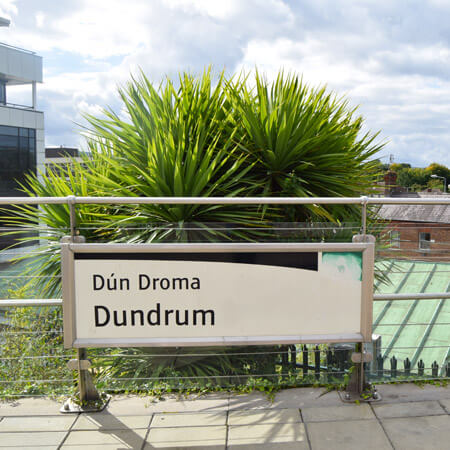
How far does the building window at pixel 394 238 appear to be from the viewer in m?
3.38

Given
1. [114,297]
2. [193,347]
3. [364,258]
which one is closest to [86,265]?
[114,297]

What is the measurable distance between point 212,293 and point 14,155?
29.2 meters

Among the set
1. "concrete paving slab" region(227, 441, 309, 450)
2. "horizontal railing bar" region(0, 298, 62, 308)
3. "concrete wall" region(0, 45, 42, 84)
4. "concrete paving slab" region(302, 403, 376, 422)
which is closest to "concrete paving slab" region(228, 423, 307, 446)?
"concrete paving slab" region(227, 441, 309, 450)

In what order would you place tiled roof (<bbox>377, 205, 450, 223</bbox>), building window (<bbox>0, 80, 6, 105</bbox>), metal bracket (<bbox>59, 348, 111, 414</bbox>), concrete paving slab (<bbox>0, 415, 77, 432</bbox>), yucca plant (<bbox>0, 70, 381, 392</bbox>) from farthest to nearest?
1. tiled roof (<bbox>377, 205, 450, 223</bbox>)
2. building window (<bbox>0, 80, 6, 105</bbox>)
3. yucca plant (<bbox>0, 70, 381, 392</bbox>)
4. metal bracket (<bbox>59, 348, 111, 414</bbox>)
5. concrete paving slab (<bbox>0, 415, 77, 432</bbox>)

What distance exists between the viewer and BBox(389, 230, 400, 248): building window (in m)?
3.38

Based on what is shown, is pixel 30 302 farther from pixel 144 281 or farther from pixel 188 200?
pixel 188 200

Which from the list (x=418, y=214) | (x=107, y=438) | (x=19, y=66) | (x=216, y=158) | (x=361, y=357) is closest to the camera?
(x=107, y=438)

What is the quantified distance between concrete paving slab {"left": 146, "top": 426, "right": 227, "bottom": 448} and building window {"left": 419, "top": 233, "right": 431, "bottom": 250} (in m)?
1.71

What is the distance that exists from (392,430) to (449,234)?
139 cm

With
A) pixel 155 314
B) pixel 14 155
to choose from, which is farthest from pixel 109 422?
pixel 14 155

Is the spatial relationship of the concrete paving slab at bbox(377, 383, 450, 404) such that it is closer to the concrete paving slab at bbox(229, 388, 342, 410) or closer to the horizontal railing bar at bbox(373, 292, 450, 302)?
the concrete paving slab at bbox(229, 388, 342, 410)

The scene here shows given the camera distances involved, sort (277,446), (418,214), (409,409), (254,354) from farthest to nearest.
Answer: (418,214), (254,354), (409,409), (277,446)

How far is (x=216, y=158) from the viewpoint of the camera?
451 cm

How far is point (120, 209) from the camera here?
14.5ft
